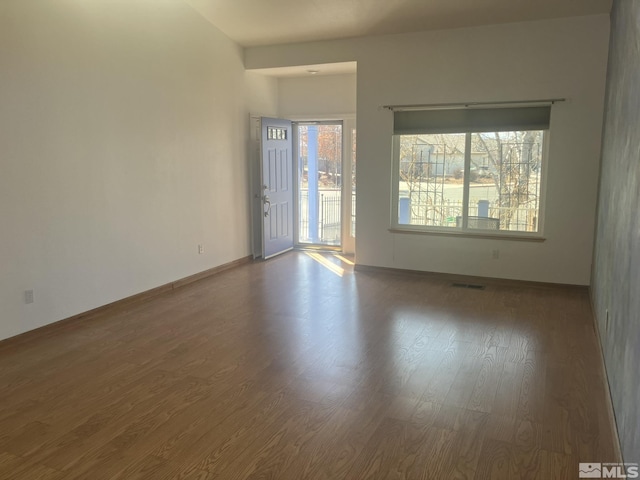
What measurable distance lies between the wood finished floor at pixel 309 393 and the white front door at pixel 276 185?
2.33 metres

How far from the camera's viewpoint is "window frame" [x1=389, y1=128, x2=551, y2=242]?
534 cm

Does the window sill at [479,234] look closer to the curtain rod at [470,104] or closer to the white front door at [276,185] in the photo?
the curtain rod at [470,104]

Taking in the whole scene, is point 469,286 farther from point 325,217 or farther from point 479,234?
point 325,217

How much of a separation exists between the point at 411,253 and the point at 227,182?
2.61m

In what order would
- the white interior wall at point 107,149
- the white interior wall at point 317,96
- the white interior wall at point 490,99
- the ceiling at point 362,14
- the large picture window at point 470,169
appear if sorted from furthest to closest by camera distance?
1. the white interior wall at point 317,96
2. the large picture window at point 470,169
3. the white interior wall at point 490,99
4. the ceiling at point 362,14
5. the white interior wall at point 107,149

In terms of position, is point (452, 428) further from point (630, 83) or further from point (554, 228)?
point (554, 228)

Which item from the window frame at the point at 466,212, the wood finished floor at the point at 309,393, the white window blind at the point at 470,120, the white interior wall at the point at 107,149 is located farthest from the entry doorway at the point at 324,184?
the wood finished floor at the point at 309,393

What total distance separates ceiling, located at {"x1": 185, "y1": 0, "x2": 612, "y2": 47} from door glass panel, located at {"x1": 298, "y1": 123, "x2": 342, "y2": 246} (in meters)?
1.81

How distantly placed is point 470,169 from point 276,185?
2.86m

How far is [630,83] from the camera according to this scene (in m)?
2.83

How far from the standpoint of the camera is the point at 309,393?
299cm

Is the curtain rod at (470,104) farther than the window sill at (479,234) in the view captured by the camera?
No

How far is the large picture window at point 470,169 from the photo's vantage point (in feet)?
17.7

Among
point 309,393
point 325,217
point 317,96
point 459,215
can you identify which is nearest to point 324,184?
point 325,217
